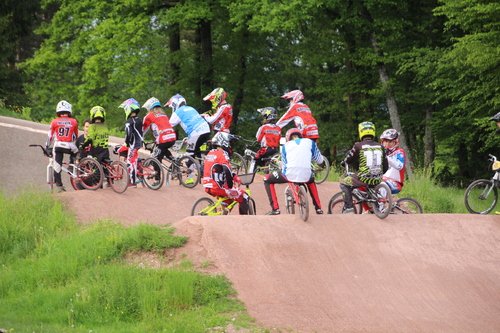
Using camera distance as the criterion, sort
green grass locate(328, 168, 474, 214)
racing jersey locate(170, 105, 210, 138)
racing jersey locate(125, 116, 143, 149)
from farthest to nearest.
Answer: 1. green grass locate(328, 168, 474, 214)
2. racing jersey locate(170, 105, 210, 138)
3. racing jersey locate(125, 116, 143, 149)

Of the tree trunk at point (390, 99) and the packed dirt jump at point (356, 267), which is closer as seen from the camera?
the packed dirt jump at point (356, 267)

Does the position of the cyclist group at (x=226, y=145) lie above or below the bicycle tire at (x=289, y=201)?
above

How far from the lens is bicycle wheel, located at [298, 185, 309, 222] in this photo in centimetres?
1076

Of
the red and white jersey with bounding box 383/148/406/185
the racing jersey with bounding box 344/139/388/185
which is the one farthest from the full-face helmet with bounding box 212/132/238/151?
Answer: the red and white jersey with bounding box 383/148/406/185

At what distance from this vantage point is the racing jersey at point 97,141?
1398 centimetres

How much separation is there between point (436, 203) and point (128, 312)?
34.7 feet

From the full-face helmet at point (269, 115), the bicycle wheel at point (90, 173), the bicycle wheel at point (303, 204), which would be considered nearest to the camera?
the bicycle wheel at point (303, 204)

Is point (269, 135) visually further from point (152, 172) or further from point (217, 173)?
point (217, 173)

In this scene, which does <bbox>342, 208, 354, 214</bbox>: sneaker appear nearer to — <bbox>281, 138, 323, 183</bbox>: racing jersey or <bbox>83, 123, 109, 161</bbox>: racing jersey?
<bbox>281, 138, 323, 183</bbox>: racing jersey

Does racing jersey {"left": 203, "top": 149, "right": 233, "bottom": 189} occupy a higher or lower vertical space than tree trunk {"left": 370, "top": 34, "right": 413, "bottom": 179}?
lower

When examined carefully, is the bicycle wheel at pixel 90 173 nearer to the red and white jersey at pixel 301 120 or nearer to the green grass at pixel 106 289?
the green grass at pixel 106 289

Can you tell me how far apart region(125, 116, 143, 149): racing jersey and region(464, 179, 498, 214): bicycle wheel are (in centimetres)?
739

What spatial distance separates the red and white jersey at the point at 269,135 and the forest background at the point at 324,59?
7478 millimetres

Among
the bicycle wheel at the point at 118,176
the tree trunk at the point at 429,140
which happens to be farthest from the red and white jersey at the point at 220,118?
the tree trunk at the point at 429,140
